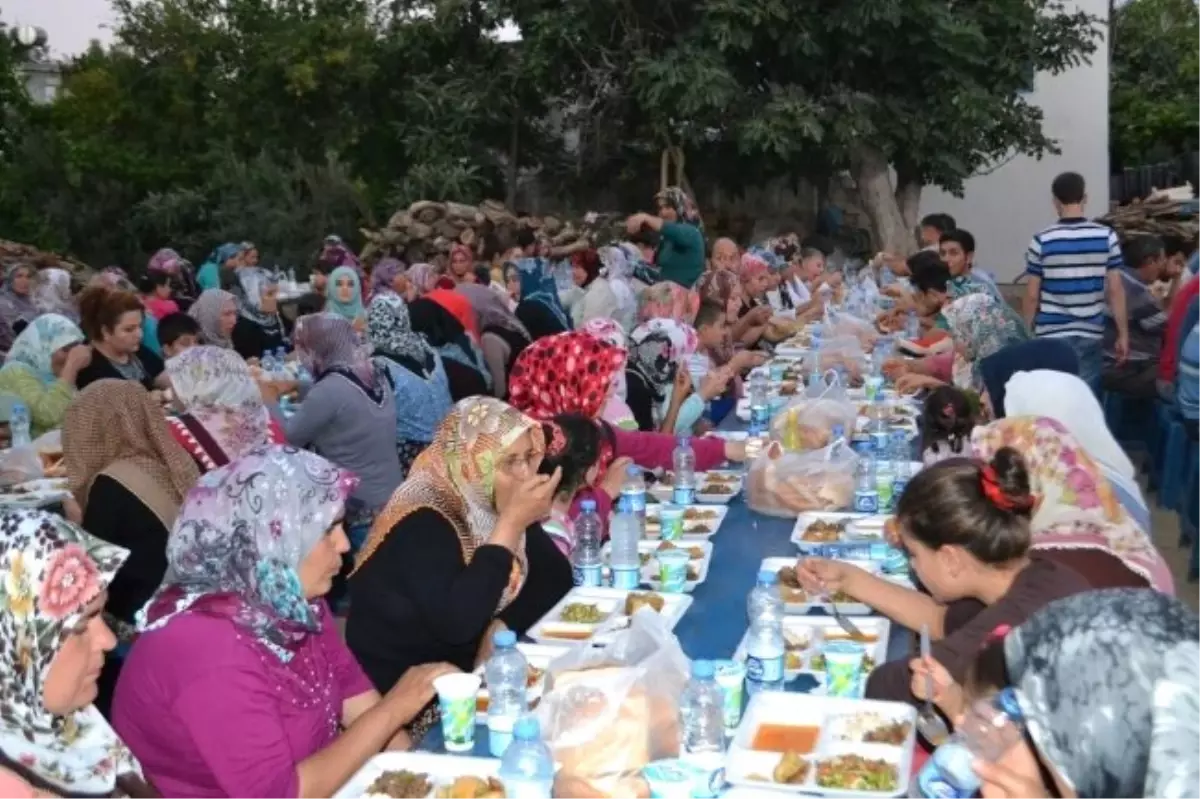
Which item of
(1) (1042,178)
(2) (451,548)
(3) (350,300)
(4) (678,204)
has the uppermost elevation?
(1) (1042,178)

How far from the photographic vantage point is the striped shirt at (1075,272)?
23.2ft

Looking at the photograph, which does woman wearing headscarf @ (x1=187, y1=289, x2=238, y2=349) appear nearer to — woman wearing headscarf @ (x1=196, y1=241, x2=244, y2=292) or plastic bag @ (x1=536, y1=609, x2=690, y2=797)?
woman wearing headscarf @ (x1=196, y1=241, x2=244, y2=292)

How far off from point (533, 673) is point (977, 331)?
3323mm

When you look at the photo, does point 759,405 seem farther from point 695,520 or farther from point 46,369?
point 46,369

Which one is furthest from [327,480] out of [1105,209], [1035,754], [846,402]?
[1105,209]

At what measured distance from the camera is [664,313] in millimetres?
6195

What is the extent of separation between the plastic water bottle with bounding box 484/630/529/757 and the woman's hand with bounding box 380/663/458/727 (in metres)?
0.09

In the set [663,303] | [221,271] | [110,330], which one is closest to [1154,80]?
[221,271]

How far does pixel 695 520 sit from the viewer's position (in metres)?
4.20

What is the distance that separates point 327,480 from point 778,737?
1051 mm

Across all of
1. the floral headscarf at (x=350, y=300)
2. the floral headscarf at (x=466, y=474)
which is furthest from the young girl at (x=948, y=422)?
the floral headscarf at (x=350, y=300)

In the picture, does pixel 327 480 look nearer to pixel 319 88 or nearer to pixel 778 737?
pixel 778 737

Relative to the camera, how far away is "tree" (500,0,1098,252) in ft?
53.8

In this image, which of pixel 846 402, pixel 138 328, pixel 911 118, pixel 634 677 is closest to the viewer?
pixel 634 677
